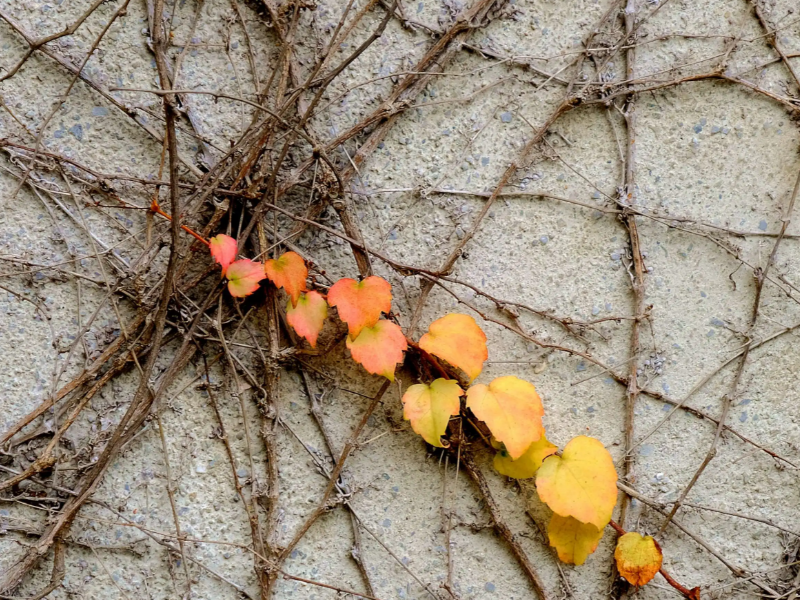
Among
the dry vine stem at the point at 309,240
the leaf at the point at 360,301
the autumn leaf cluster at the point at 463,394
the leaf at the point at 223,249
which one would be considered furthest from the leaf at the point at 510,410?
the leaf at the point at 223,249

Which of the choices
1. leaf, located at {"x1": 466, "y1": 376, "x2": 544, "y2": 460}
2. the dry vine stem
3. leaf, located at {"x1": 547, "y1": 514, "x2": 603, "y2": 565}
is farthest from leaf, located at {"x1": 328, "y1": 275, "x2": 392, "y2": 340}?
leaf, located at {"x1": 547, "y1": 514, "x2": 603, "y2": 565}

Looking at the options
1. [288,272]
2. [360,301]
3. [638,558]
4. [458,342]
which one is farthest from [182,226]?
[638,558]

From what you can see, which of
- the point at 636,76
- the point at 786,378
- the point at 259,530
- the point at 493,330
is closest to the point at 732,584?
the point at 786,378

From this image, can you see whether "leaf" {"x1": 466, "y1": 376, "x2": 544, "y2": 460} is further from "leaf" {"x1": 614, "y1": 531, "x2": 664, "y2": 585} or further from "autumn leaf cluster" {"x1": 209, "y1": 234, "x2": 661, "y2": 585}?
"leaf" {"x1": 614, "y1": 531, "x2": 664, "y2": 585}

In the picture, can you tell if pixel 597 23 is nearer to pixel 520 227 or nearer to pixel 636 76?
pixel 636 76

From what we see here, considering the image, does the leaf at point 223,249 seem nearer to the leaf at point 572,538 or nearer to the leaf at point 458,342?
the leaf at point 458,342

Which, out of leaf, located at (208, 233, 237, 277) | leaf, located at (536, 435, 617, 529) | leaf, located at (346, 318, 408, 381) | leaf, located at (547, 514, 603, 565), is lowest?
leaf, located at (547, 514, 603, 565)

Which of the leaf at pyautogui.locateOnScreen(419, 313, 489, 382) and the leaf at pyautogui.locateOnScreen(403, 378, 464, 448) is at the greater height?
the leaf at pyautogui.locateOnScreen(419, 313, 489, 382)
